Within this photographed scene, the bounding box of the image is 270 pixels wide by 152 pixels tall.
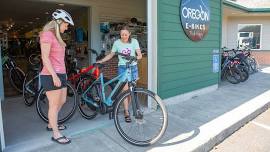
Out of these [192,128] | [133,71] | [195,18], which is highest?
[195,18]

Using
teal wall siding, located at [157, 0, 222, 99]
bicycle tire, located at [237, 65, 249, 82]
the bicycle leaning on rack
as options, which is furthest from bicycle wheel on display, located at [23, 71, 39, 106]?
bicycle tire, located at [237, 65, 249, 82]

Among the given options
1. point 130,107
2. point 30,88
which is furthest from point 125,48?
point 30,88

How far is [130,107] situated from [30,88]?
2015mm

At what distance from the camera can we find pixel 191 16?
5863 mm

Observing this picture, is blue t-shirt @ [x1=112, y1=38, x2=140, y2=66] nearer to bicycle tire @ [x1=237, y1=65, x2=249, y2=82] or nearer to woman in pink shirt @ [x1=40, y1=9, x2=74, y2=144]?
woman in pink shirt @ [x1=40, y1=9, x2=74, y2=144]

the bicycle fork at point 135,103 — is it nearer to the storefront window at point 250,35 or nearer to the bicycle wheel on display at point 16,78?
the bicycle wheel on display at point 16,78

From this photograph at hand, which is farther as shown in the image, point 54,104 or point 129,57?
point 129,57

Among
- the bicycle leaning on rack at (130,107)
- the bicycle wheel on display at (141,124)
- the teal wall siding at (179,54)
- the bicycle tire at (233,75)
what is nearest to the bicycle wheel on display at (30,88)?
the bicycle leaning on rack at (130,107)

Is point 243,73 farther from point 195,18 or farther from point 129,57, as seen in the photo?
point 129,57

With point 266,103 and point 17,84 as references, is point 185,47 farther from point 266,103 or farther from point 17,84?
point 17,84

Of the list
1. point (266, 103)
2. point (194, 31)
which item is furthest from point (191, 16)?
point (266, 103)

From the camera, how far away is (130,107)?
417 cm

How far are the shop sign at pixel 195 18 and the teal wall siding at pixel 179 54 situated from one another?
13cm

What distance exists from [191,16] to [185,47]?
0.66 m
